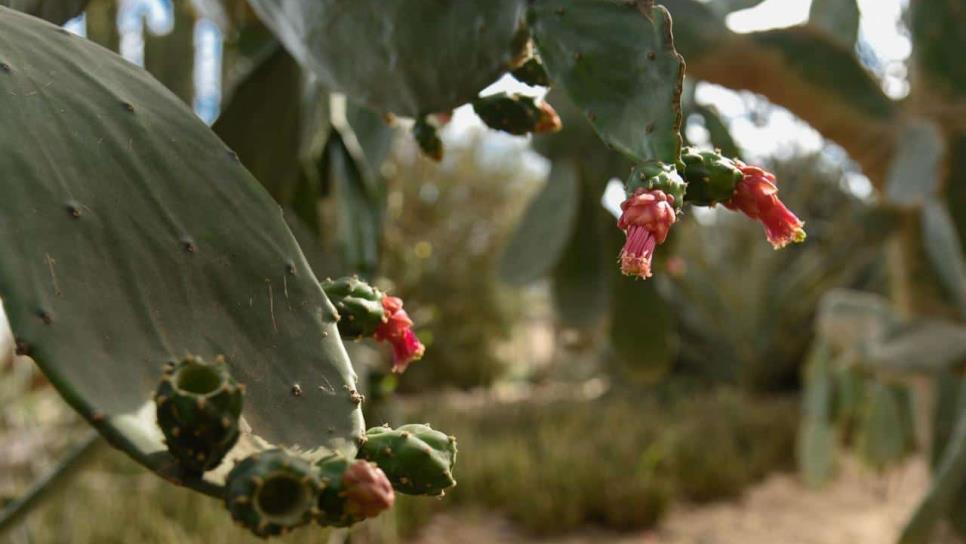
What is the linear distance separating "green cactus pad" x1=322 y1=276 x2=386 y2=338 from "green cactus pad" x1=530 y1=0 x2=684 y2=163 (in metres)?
0.19

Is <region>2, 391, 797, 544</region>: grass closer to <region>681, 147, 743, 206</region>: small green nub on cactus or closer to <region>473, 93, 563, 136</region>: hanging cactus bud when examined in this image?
<region>473, 93, 563, 136</region>: hanging cactus bud

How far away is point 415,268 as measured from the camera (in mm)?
5648

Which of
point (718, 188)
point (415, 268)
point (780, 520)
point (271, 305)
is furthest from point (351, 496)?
point (415, 268)

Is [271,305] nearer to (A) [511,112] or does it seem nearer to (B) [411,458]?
(B) [411,458]

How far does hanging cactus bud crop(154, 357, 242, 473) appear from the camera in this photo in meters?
0.43

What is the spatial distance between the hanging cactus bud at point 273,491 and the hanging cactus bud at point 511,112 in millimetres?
434

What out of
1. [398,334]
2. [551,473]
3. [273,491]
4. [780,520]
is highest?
[273,491]

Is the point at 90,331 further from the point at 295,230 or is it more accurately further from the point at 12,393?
the point at 12,393

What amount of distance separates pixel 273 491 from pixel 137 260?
174mm

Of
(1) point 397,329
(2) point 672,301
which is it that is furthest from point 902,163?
(2) point 672,301

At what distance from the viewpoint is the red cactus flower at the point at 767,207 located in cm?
58

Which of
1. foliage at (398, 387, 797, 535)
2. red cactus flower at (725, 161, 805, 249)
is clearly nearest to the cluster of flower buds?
red cactus flower at (725, 161, 805, 249)

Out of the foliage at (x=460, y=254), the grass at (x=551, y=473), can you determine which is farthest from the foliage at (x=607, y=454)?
the foliage at (x=460, y=254)

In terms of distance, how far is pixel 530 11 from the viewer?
0.71m
